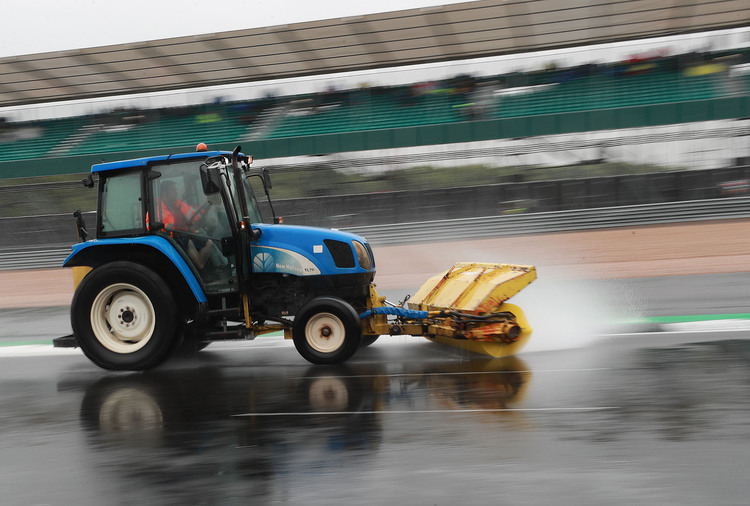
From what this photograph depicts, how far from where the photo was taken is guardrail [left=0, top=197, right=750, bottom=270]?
65.7ft

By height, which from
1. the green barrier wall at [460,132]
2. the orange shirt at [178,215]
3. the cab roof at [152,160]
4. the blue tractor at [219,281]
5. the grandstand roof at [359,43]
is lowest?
the blue tractor at [219,281]

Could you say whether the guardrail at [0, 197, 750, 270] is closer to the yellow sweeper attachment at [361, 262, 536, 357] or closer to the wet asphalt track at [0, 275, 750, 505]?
the wet asphalt track at [0, 275, 750, 505]

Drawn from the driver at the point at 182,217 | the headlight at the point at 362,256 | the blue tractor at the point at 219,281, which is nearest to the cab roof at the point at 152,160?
the blue tractor at the point at 219,281

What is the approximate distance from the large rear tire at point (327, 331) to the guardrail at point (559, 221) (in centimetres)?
1383

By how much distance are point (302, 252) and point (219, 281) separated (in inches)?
33.6

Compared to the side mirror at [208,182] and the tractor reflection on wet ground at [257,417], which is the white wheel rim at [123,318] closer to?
the tractor reflection on wet ground at [257,417]

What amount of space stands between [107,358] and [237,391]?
1.64 metres

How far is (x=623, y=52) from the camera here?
79.8 ft

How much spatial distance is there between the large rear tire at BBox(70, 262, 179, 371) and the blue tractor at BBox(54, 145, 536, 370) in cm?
1

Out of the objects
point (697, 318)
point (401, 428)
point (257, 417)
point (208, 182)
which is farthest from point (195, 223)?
point (697, 318)

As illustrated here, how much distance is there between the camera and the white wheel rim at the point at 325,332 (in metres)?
6.77

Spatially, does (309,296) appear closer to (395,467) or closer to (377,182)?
(395,467)

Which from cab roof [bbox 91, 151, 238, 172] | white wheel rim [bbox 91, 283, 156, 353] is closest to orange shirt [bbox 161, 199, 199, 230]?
cab roof [bbox 91, 151, 238, 172]

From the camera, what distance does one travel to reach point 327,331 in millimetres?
6840
